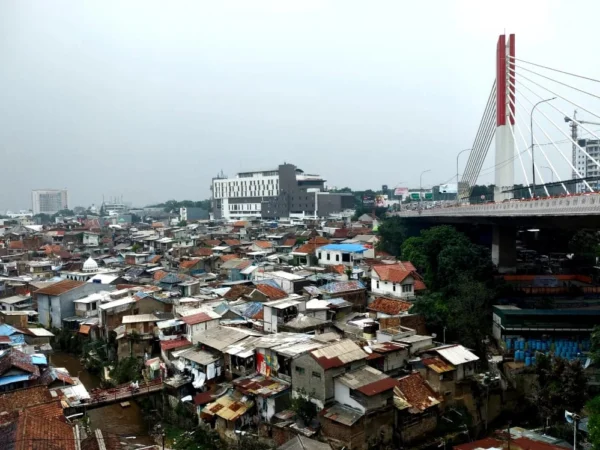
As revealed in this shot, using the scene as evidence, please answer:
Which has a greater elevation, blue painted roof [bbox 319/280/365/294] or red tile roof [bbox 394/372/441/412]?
blue painted roof [bbox 319/280/365/294]

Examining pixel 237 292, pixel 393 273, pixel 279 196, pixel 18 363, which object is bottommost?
pixel 18 363

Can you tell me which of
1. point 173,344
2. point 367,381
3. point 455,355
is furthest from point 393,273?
point 173,344

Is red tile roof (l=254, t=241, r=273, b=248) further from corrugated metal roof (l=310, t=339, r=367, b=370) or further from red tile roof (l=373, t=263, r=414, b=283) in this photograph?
corrugated metal roof (l=310, t=339, r=367, b=370)

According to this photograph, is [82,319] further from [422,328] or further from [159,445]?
[422,328]

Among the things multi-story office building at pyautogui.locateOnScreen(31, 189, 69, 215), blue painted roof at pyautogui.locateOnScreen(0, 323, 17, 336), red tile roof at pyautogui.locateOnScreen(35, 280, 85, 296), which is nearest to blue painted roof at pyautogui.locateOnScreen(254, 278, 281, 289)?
red tile roof at pyautogui.locateOnScreen(35, 280, 85, 296)

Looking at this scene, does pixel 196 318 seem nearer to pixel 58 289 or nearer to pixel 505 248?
pixel 58 289

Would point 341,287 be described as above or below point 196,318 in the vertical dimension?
above
